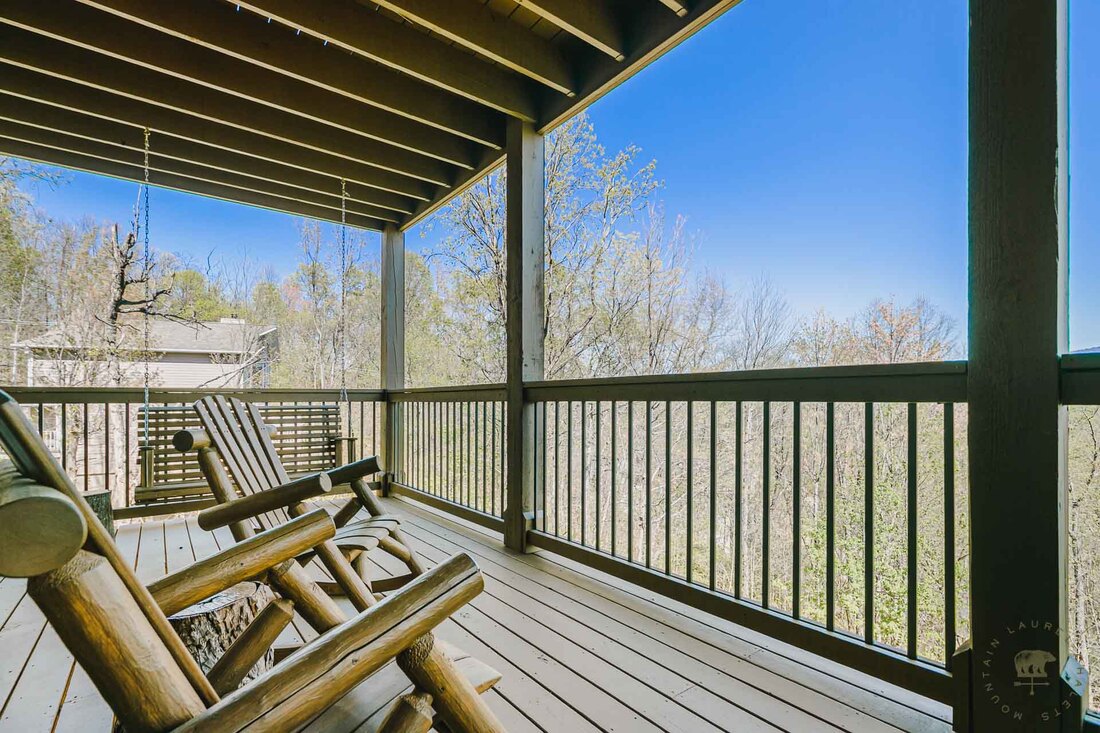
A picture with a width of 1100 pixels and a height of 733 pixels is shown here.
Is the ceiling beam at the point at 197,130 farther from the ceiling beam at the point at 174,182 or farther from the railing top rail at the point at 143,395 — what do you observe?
the railing top rail at the point at 143,395

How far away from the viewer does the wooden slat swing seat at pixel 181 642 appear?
545 millimetres

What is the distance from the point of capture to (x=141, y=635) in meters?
0.65

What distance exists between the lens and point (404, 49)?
2.69 meters

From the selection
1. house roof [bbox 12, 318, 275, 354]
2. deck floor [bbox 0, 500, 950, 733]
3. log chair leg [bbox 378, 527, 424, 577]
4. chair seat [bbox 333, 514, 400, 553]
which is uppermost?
house roof [bbox 12, 318, 275, 354]

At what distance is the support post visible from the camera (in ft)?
4.11

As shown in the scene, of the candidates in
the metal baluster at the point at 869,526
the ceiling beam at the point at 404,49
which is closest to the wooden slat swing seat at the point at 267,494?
the metal baluster at the point at 869,526

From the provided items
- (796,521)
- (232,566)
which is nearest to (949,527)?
(796,521)

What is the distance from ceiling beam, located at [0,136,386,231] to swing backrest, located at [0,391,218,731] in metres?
4.36

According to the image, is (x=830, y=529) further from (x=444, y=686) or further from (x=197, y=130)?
(x=197, y=130)

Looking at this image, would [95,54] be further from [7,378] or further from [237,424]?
[7,378]

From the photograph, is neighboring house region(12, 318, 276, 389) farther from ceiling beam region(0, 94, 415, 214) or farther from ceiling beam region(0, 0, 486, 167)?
ceiling beam region(0, 0, 486, 167)

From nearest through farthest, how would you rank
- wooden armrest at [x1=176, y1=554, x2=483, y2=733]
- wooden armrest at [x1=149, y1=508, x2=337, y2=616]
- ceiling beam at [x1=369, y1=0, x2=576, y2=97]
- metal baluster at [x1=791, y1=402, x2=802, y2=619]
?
wooden armrest at [x1=176, y1=554, x2=483, y2=733]
wooden armrest at [x1=149, y1=508, x2=337, y2=616]
metal baluster at [x1=791, y1=402, x2=802, y2=619]
ceiling beam at [x1=369, y1=0, x2=576, y2=97]

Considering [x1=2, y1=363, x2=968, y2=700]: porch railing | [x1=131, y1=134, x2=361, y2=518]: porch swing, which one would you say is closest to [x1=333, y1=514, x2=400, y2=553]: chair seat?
[x1=2, y1=363, x2=968, y2=700]: porch railing

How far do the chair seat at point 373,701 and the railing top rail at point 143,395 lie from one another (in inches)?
150
